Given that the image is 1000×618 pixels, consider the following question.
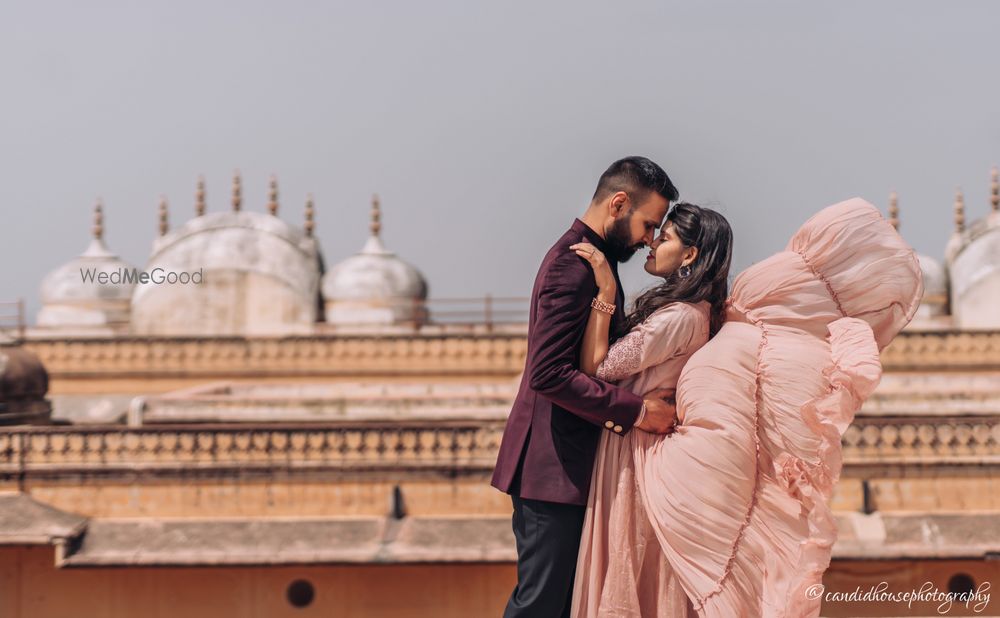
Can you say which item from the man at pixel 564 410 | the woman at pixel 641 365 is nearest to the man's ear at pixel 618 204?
the man at pixel 564 410

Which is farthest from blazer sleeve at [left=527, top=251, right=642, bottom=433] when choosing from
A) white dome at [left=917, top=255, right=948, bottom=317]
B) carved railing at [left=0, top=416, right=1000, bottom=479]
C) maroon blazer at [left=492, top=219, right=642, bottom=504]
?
white dome at [left=917, top=255, right=948, bottom=317]

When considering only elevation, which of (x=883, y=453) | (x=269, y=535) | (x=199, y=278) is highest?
(x=199, y=278)

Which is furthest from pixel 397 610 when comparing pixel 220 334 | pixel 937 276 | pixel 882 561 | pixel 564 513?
pixel 937 276

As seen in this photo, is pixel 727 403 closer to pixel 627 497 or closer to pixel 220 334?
pixel 627 497

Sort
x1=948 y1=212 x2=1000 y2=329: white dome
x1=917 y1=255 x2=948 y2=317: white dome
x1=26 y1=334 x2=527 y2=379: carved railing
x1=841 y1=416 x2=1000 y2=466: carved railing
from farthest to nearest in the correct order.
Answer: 1. x1=917 y1=255 x2=948 y2=317: white dome
2. x1=948 y1=212 x2=1000 y2=329: white dome
3. x1=26 y1=334 x2=527 y2=379: carved railing
4. x1=841 y1=416 x2=1000 y2=466: carved railing

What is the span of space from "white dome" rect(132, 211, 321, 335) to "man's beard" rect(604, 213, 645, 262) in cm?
1357

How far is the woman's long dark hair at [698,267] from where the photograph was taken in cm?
299

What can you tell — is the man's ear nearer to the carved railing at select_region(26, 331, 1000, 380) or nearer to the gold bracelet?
the gold bracelet

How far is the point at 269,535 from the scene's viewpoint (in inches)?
312

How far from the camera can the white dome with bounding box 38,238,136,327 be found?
57.3 feet

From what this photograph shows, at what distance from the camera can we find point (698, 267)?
9.82 feet

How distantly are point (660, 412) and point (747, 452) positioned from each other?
0.24 meters

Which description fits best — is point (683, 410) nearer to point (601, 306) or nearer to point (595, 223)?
point (601, 306)

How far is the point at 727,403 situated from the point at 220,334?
13.4 meters
